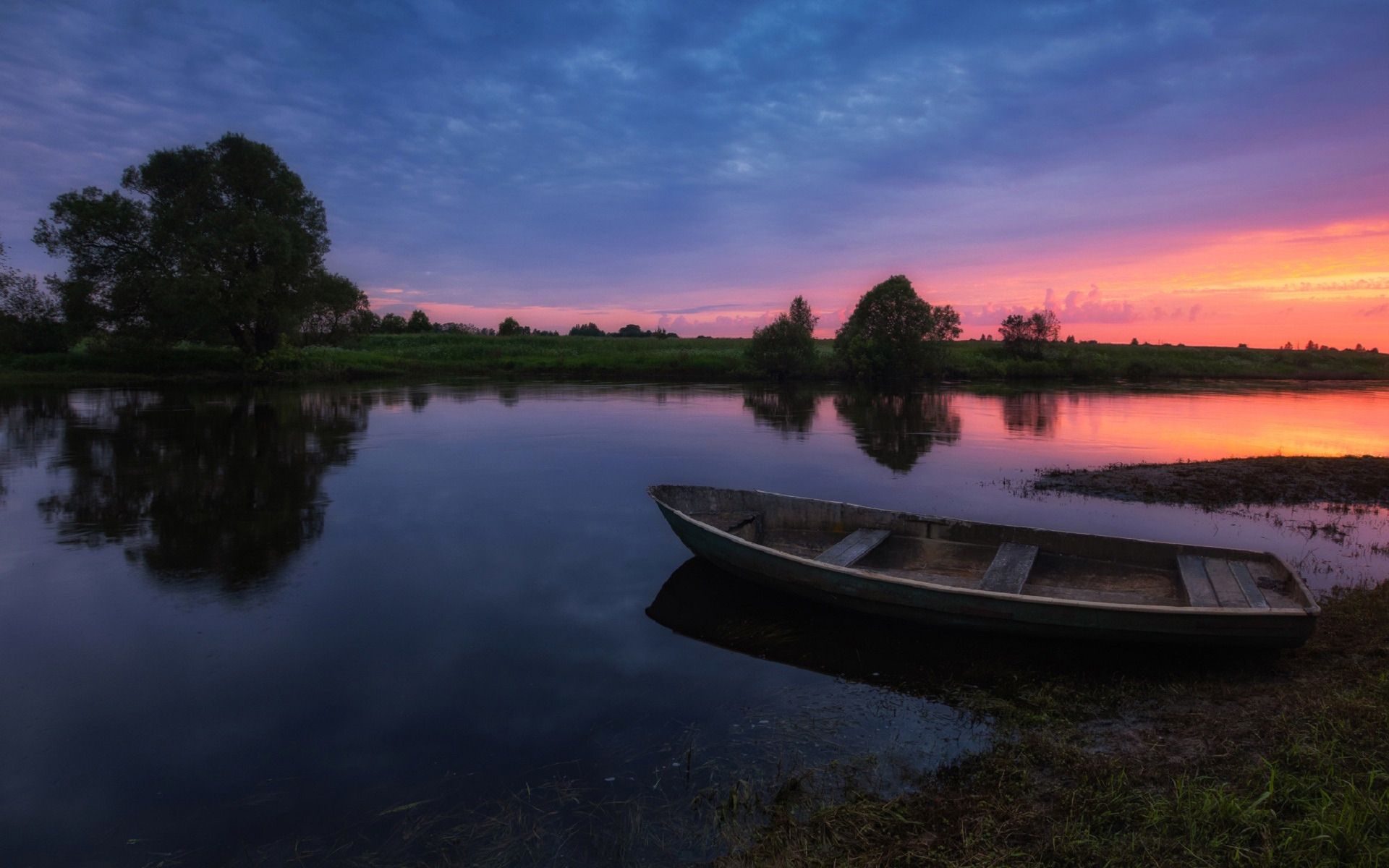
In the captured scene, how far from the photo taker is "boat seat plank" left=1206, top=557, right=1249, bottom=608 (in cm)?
652

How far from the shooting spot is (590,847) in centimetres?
438

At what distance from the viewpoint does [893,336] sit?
2206 inches

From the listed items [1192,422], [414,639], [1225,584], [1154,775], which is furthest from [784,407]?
[1154,775]

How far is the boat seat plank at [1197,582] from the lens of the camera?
665 centimetres

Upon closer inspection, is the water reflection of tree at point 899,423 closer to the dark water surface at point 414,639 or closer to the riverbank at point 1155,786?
the dark water surface at point 414,639

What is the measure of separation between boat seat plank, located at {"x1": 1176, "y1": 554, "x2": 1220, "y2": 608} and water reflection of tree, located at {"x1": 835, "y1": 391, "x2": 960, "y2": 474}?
9750 mm

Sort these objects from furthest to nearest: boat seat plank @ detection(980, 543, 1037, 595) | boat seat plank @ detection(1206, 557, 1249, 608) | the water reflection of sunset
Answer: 1. the water reflection of sunset
2. boat seat plank @ detection(980, 543, 1037, 595)
3. boat seat plank @ detection(1206, 557, 1249, 608)

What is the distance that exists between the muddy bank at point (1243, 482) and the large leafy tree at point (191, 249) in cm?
4548

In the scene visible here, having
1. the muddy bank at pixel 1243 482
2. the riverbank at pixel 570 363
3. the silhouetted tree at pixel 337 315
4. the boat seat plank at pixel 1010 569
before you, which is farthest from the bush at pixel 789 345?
the boat seat plank at pixel 1010 569

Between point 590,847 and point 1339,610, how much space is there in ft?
26.8

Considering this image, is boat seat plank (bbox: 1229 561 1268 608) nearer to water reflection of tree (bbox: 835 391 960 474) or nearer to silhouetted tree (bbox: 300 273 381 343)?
water reflection of tree (bbox: 835 391 960 474)

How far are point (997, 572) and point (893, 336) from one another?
5081 cm

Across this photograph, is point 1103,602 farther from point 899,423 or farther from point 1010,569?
point 899,423

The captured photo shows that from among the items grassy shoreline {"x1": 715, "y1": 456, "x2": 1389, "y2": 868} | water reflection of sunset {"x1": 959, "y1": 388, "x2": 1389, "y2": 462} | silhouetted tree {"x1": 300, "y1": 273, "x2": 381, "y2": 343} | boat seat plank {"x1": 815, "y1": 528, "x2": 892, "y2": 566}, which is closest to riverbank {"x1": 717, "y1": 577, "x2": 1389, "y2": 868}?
grassy shoreline {"x1": 715, "y1": 456, "x2": 1389, "y2": 868}
